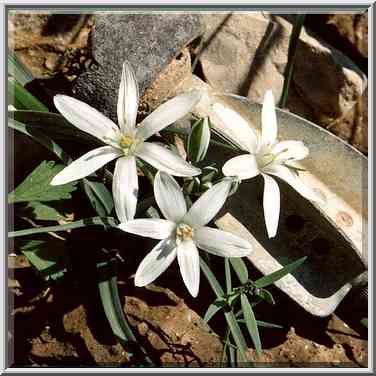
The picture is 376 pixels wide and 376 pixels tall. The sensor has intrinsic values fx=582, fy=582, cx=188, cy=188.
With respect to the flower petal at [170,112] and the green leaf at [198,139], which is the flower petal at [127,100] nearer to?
the flower petal at [170,112]

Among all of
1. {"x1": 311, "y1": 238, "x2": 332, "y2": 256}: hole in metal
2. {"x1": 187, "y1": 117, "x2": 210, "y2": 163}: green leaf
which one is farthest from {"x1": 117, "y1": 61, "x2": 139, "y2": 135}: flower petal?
{"x1": 311, "y1": 238, "x2": 332, "y2": 256}: hole in metal

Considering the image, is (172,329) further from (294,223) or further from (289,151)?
(289,151)

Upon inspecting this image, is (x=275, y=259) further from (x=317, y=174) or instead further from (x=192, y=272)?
(x=192, y=272)

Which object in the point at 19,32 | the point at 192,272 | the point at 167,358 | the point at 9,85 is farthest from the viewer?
the point at 19,32

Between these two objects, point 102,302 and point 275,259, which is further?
point 275,259

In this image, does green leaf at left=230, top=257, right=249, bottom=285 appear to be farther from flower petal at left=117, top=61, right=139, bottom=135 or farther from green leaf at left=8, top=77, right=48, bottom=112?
green leaf at left=8, top=77, right=48, bottom=112

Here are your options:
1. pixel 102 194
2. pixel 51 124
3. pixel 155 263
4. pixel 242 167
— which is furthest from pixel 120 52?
pixel 155 263

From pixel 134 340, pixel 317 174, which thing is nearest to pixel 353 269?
pixel 317 174
